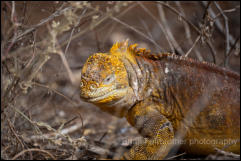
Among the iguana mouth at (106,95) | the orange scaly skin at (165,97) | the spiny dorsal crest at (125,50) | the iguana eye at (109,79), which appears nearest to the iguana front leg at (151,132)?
the orange scaly skin at (165,97)

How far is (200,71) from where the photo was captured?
395cm

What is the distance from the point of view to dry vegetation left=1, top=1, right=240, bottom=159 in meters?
2.78

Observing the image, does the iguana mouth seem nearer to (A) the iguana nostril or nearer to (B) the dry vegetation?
(A) the iguana nostril

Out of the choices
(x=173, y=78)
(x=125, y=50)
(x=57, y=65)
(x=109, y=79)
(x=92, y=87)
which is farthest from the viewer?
(x=57, y=65)

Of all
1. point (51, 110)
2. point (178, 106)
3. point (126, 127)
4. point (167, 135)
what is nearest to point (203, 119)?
point (178, 106)

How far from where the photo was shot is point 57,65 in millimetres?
5262

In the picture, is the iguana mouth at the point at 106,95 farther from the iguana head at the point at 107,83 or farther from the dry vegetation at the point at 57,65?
the dry vegetation at the point at 57,65

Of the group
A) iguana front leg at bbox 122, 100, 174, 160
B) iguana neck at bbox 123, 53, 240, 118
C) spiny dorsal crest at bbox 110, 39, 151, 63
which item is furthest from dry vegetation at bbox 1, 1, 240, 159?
iguana neck at bbox 123, 53, 240, 118

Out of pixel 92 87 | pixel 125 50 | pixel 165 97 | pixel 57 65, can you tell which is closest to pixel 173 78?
pixel 165 97

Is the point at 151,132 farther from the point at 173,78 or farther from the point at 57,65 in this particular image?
the point at 57,65

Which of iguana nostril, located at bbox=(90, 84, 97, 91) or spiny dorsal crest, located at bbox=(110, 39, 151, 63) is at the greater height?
spiny dorsal crest, located at bbox=(110, 39, 151, 63)

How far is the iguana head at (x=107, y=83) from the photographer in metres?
3.30

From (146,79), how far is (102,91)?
0.68m

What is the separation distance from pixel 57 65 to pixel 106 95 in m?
2.17
